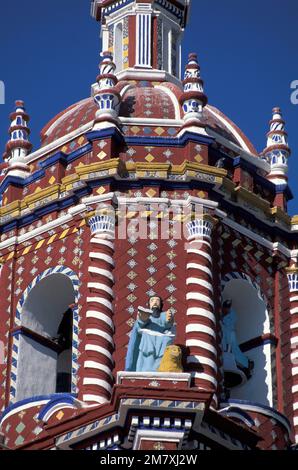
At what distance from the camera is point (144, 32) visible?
41.1m

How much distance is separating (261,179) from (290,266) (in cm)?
178

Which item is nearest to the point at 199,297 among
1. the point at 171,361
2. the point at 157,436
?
the point at 171,361

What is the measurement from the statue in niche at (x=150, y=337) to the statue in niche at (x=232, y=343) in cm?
184

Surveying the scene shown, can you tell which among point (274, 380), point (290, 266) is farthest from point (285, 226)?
point (274, 380)

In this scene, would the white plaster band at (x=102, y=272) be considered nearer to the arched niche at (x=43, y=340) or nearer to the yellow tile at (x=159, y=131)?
the arched niche at (x=43, y=340)

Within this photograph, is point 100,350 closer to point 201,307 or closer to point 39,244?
point 201,307

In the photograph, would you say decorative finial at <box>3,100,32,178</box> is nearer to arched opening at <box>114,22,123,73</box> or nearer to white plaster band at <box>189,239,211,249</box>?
arched opening at <box>114,22,123,73</box>

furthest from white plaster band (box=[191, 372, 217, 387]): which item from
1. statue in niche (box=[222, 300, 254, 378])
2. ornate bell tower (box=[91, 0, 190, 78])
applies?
ornate bell tower (box=[91, 0, 190, 78])

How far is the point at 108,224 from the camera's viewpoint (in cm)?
3600

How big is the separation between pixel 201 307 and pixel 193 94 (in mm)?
4524

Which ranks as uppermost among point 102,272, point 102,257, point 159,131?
point 159,131

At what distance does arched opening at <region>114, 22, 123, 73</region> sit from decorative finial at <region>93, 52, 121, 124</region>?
2.54 meters

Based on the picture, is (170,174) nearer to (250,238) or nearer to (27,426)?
(250,238)

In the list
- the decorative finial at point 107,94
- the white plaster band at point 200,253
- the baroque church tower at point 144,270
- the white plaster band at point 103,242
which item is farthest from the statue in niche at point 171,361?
the decorative finial at point 107,94
